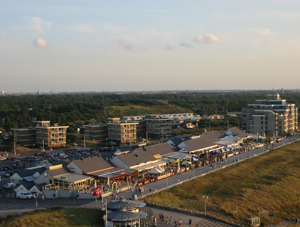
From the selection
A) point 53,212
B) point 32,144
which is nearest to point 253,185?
point 53,212

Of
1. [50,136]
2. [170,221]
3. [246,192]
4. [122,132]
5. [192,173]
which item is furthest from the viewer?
[122,132]

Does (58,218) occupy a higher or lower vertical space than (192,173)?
higher

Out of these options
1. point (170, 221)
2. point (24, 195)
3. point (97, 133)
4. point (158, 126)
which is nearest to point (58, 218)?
point (170, 221)

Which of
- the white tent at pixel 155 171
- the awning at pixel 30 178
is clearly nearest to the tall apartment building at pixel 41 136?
the awning at pixel 30 178

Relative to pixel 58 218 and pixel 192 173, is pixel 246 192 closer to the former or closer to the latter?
pixel 192 173

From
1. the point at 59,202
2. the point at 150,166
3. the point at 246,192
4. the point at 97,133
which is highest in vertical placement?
the point at 97,133

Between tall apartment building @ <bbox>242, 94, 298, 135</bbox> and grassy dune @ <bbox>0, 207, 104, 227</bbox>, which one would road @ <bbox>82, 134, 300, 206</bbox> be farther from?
tall apartment building @ <bbox>242, 94, 298, 135</bbox>

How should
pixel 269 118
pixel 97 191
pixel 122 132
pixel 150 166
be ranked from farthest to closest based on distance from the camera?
pixel 269 118 → pixel 122 132 → pixel 150 166 → pixel 97 191
